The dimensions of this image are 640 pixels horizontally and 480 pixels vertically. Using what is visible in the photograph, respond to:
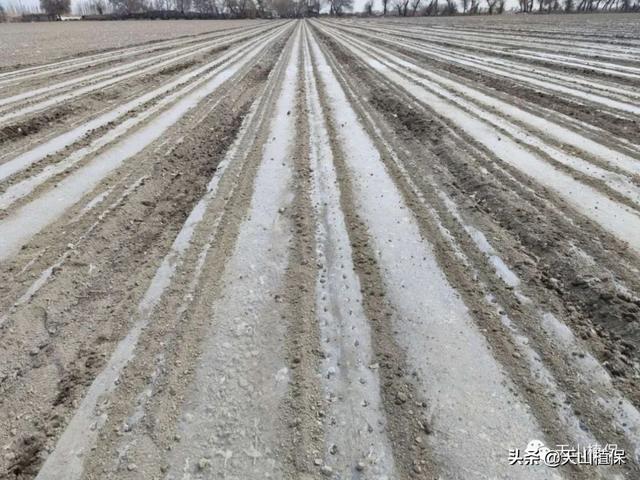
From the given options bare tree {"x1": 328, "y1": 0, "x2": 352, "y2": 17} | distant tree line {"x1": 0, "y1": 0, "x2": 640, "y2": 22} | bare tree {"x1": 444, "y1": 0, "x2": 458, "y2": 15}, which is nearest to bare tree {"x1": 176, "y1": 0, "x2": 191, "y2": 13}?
distant tree line {"x1": 0, "y1": 0, "x2": 640, "y2": 22}

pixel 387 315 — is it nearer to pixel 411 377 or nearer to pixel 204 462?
pixel 411 377

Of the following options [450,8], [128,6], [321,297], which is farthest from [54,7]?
[321,297]

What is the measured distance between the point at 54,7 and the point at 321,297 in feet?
319

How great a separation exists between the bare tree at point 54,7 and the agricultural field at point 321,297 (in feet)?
289

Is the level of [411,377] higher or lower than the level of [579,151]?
lower

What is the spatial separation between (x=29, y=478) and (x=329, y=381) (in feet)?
6.21

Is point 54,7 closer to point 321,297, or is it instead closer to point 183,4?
point 183,4

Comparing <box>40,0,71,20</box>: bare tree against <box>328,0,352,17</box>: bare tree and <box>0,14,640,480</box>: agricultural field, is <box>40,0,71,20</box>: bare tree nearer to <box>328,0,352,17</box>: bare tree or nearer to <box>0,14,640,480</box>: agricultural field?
<box>328,0,352,17</box>: bare tree

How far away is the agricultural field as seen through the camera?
8.11 feet

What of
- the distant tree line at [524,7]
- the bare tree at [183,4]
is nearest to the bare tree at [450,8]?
the distant tree line at [524,7]

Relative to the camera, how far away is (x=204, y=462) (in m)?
2.35

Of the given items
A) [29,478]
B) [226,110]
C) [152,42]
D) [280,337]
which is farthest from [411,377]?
[152,42]

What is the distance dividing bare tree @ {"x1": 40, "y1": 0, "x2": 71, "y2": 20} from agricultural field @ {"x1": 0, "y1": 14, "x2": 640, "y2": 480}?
88065mm

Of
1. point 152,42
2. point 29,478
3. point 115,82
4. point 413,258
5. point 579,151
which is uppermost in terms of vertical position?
point 152,42
